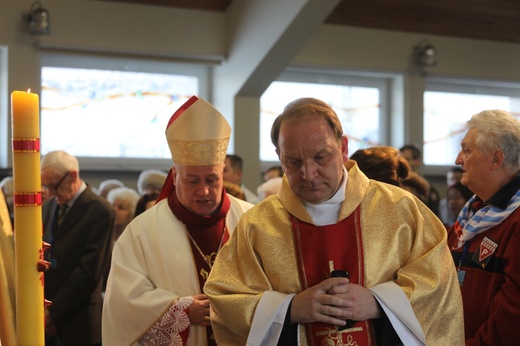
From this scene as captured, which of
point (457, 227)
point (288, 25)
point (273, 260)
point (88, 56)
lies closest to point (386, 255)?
point (273, 260)

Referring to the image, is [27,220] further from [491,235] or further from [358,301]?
[491,235]

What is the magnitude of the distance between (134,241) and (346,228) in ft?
3.62

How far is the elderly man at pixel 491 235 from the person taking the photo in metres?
2.97

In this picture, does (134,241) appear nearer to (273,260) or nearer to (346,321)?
(273,260)

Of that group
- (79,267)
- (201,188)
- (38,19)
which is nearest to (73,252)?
(79,267)

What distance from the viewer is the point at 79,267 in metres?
4.90

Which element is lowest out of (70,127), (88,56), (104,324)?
(104,324)

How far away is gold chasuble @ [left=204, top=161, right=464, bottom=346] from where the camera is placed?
245 centimetres

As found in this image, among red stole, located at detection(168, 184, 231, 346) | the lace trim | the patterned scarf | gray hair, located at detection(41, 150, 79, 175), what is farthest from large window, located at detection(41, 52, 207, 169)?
the patterned scarf

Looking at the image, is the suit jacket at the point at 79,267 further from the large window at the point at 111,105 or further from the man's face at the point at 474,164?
the large window at the point at 111,105

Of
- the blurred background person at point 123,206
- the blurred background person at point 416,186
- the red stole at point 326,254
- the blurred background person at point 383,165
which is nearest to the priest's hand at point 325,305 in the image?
the red stole at point 326,254

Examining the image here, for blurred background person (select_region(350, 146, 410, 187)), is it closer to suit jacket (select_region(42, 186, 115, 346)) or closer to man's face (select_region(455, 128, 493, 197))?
man's face (select_region(455, 128, 493, 197))

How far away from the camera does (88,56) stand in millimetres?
8117

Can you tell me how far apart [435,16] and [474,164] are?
6513 millimetres
